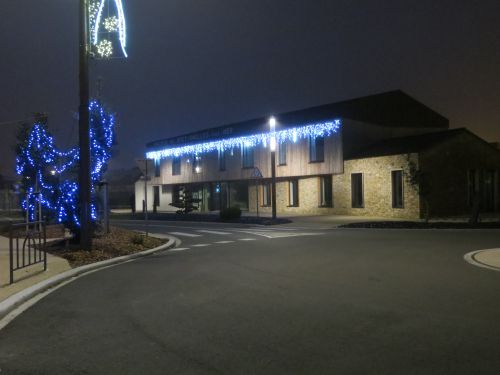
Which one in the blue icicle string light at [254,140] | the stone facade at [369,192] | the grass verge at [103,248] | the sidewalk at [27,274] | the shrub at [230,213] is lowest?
A: the sidewalk at [27,274]

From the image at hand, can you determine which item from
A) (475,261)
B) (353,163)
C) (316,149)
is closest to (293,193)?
(316,149)

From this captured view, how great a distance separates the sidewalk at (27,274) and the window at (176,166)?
32.9 m

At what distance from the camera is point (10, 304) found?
7.66 metres

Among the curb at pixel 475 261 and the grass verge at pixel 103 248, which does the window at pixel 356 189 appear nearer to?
the grass verge at pixel 103 248

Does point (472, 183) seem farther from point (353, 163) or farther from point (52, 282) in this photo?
point (52, 282)

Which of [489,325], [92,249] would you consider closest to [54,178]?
[92,249]

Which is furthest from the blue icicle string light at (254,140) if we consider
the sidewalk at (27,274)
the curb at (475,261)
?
the sidewalk at (27,274)

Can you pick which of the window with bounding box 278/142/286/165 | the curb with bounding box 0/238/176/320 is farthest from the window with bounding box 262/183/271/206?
the curb with bounding box 0/238/176/320

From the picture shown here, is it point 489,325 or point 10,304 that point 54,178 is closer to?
point 10,304

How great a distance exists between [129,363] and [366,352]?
2334mm

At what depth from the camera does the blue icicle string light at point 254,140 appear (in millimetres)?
31469

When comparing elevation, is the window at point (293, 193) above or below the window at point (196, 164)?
below

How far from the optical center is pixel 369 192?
1122 inches

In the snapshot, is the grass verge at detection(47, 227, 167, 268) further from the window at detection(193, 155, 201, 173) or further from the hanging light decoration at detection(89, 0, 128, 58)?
the window at detection(193, 155, 201, 173)
